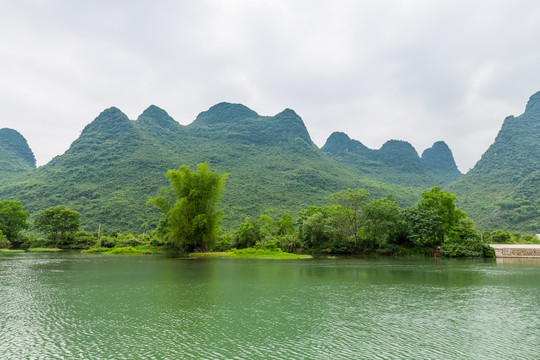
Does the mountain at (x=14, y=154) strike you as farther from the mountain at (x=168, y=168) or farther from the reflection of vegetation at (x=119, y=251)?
the reflection of vegetation at (x=119, y=251)

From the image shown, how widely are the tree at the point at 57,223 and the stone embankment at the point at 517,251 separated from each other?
2574 inches

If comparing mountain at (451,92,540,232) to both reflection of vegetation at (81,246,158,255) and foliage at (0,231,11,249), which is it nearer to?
reflection of vegetation at (81,246,158,255)

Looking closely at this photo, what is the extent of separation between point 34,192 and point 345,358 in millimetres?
94951

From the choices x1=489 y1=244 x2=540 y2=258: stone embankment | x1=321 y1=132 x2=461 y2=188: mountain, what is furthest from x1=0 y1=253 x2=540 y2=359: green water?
x1=321 y1=132 x2=461 y2=188: mountain

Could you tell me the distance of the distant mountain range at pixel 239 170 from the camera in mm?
73750

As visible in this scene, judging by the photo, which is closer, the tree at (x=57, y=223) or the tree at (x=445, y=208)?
the tree at (x=445, y=208)

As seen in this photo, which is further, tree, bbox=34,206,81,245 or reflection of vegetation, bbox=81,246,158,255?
tree, bbox=34,206,81,245

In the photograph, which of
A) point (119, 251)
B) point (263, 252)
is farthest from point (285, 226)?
point (119, 251)

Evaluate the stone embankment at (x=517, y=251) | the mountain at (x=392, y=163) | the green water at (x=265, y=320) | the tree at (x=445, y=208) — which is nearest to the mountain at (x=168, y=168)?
the mountain at (x=392, y=163)

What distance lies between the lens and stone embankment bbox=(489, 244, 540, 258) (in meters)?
40.6

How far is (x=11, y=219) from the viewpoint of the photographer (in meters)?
52.0

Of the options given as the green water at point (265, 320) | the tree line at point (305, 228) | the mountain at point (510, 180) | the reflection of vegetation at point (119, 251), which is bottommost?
the reflection of vegetation at point (119, 251)

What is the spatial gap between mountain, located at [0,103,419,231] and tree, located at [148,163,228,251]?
20.8 meters

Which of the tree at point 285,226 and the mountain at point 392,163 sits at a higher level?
the mountain at point 392,163
